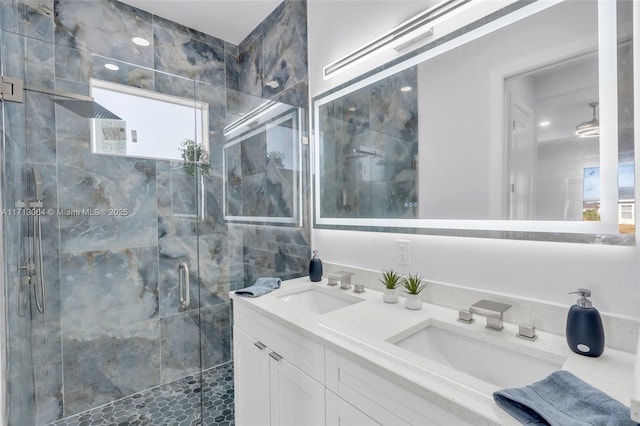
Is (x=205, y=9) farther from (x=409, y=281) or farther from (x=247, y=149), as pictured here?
(x=409, y=281)

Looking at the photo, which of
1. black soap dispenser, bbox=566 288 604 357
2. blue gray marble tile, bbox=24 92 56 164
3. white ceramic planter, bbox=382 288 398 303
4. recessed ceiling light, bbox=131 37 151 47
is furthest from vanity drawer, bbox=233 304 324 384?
recessed ceiling light, bbox=131 37 151 47

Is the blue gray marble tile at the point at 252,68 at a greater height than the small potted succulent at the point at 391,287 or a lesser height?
greater

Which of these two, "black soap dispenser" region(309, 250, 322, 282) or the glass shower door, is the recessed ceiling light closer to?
the glass shower door

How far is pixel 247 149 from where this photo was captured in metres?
2.05

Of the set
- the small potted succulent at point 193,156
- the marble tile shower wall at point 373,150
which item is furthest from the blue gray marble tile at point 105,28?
the marble tile shower wall at point 373,150

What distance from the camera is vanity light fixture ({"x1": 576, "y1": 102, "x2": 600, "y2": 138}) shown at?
3.01 feet

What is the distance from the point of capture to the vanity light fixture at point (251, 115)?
2.03 meters

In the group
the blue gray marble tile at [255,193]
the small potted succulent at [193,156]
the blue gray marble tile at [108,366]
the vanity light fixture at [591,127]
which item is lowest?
the blue gray marble tile at [108,366]

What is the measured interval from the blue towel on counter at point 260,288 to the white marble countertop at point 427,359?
0.36 feet

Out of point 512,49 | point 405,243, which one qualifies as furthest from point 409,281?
point 512,49

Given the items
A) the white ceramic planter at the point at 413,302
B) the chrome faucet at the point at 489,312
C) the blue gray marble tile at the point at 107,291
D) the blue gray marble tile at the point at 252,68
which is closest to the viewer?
the chrome faucet at the point at 489,312

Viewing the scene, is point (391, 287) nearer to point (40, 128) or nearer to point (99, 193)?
point (99, 193)

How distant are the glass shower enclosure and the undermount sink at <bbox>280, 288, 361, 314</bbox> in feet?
2.63

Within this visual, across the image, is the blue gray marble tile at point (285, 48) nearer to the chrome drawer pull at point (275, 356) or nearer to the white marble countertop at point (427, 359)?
the white marble countertop at point (427, 359)
